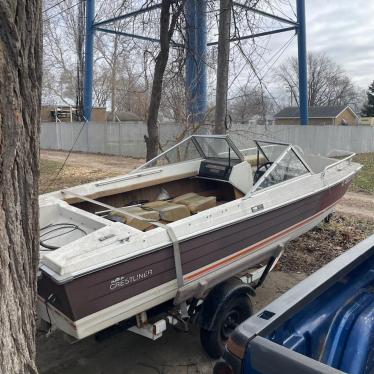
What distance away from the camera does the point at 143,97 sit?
1423cm

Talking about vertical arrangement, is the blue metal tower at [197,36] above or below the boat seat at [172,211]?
above

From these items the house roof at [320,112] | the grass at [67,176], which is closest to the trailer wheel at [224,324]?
the grass at [67,176]

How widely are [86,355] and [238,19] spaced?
6290 mm

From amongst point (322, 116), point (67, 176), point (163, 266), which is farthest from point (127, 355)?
point (322, 116)

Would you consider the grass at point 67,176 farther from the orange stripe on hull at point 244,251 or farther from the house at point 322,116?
the house at point 322,116

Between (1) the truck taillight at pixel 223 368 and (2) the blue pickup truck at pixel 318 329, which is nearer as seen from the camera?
(2) the blue pickup truck at pixel 318 329

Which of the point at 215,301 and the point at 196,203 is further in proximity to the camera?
the point at 196,203

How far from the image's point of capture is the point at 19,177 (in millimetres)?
1761

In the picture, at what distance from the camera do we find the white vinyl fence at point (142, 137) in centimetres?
1866

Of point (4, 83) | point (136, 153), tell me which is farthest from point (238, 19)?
point (136, 153)

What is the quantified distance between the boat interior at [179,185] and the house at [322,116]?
47.0 m

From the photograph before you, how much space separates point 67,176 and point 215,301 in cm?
1069

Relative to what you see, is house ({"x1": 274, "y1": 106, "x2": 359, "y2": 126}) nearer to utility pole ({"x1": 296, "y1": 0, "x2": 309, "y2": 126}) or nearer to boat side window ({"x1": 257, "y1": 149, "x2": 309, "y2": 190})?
utility pole ({"x1": 296, "y1": 0, "x2": 309, "y2": 126})

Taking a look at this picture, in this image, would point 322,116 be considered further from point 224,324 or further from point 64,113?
point 224,324
